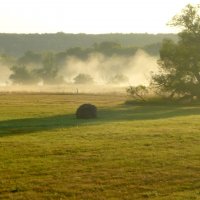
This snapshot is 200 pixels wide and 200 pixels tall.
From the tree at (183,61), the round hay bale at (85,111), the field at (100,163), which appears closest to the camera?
the field at (100,163)

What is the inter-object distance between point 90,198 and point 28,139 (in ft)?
41.3

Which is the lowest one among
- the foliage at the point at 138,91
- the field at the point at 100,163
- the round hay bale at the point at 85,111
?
the field at the point at 100,163

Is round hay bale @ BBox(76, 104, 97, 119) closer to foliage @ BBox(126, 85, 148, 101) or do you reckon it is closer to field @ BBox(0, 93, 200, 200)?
field @ BBox(0, 93, 200, 200)

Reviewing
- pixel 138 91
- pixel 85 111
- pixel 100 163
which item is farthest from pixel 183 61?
pixel 100 163

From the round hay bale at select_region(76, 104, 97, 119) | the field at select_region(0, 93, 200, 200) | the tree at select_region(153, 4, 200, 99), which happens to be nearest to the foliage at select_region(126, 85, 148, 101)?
→ the tree at select_region(153, 4, 200, 99)

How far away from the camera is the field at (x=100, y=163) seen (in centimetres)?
1928

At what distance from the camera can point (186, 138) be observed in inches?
1198

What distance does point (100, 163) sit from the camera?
23.5 meters

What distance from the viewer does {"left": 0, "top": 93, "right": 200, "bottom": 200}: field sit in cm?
1928

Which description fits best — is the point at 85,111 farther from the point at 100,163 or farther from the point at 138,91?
the point at 138,91

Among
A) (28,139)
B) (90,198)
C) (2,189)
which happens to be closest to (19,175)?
(2,189)

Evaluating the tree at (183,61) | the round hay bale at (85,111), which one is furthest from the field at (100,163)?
the tree at (183,61)

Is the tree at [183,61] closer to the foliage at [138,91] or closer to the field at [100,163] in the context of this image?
the foliage at [138,91]

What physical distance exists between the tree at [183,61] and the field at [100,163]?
1379 inches
